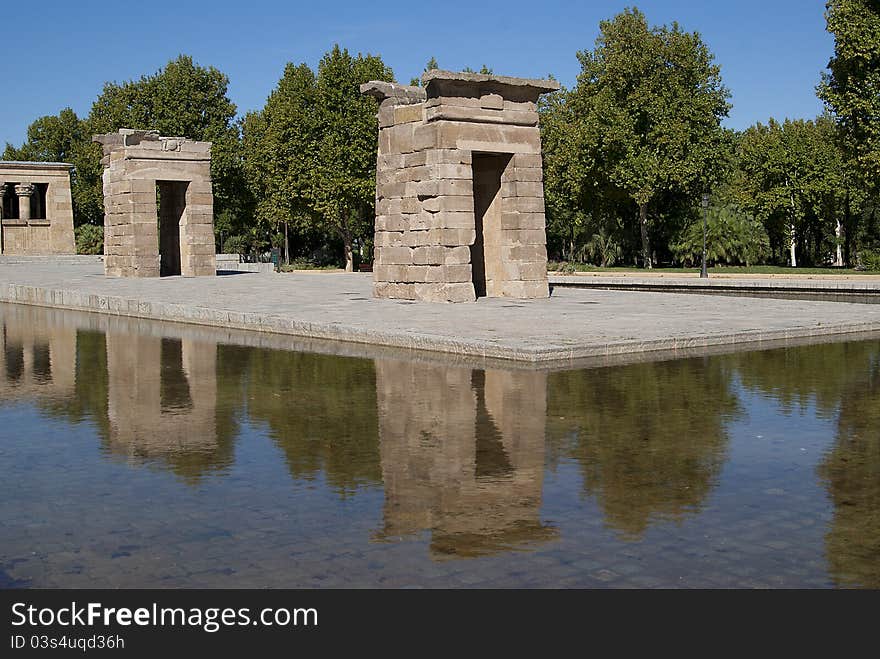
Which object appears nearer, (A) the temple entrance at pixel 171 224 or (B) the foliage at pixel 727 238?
(A) the temple entrance at pixel 171 224

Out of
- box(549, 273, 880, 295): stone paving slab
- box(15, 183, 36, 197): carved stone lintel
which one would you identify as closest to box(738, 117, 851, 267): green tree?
box(549, 273, 880, 295): stone paving slab

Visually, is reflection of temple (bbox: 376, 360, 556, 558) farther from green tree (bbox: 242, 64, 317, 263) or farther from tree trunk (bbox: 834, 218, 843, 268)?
tree trunk (bbox: 834, 218, 843, 268)

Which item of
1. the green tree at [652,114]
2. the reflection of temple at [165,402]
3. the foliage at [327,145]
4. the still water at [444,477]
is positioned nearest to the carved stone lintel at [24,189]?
the foliage at [327,145]

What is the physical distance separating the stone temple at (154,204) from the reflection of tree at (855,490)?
996 inches

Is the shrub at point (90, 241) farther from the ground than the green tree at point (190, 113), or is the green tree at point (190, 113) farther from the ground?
the green tree at point (190, 113)

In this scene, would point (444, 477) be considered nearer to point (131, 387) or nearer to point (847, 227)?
point (131, 387)

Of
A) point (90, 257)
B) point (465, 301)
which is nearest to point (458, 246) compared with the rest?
point (465, 301)

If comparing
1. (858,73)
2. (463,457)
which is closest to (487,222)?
(463,457)

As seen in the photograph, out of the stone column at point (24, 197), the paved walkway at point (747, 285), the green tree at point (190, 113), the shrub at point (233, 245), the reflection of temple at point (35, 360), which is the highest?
the green tree at point (190, 113)

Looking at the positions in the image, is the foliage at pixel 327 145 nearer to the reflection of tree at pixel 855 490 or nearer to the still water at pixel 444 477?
the still water at pixel 444 477

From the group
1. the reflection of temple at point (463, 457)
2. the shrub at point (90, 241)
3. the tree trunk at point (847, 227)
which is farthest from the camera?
the tree trunk at point (847, 227)

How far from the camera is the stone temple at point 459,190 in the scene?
67.0 feet

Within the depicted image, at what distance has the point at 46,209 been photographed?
176ft
